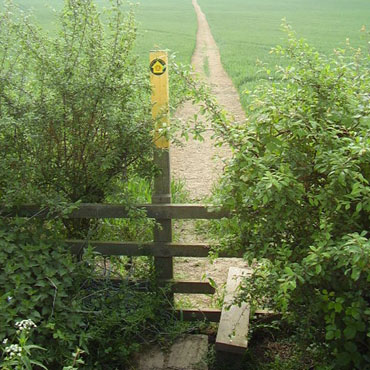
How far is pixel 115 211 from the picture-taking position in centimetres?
440

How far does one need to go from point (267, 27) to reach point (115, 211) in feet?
143

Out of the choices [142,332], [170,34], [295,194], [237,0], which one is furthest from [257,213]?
[237,0]

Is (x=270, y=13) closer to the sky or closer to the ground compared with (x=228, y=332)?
closer to the sky

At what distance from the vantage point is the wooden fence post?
428 centimetres

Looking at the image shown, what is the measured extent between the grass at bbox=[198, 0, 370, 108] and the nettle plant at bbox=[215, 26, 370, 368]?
4.18 metres

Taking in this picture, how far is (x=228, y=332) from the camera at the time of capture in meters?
4.17

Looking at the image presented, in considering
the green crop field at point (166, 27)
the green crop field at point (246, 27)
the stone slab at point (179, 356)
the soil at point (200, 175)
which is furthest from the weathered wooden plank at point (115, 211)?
the green crop field at point (166, 27)

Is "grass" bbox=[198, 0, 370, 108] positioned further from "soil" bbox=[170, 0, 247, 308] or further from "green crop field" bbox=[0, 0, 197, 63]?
"green crop field" bbox=[0, 0, 197, 63]

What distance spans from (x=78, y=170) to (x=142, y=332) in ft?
4.46

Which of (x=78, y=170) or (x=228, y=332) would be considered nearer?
(x=228, y=332)

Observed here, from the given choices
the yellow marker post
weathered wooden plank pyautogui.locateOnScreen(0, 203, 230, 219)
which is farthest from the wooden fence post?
weathered wooden plank pyautogui.locateOnScreen(0, 203, 230, 219)

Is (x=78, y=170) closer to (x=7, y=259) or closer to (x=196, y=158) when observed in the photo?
(x=7, y=259)

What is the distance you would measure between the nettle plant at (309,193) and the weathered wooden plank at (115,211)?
585 mm

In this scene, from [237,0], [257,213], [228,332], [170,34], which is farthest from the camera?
[237,0]
